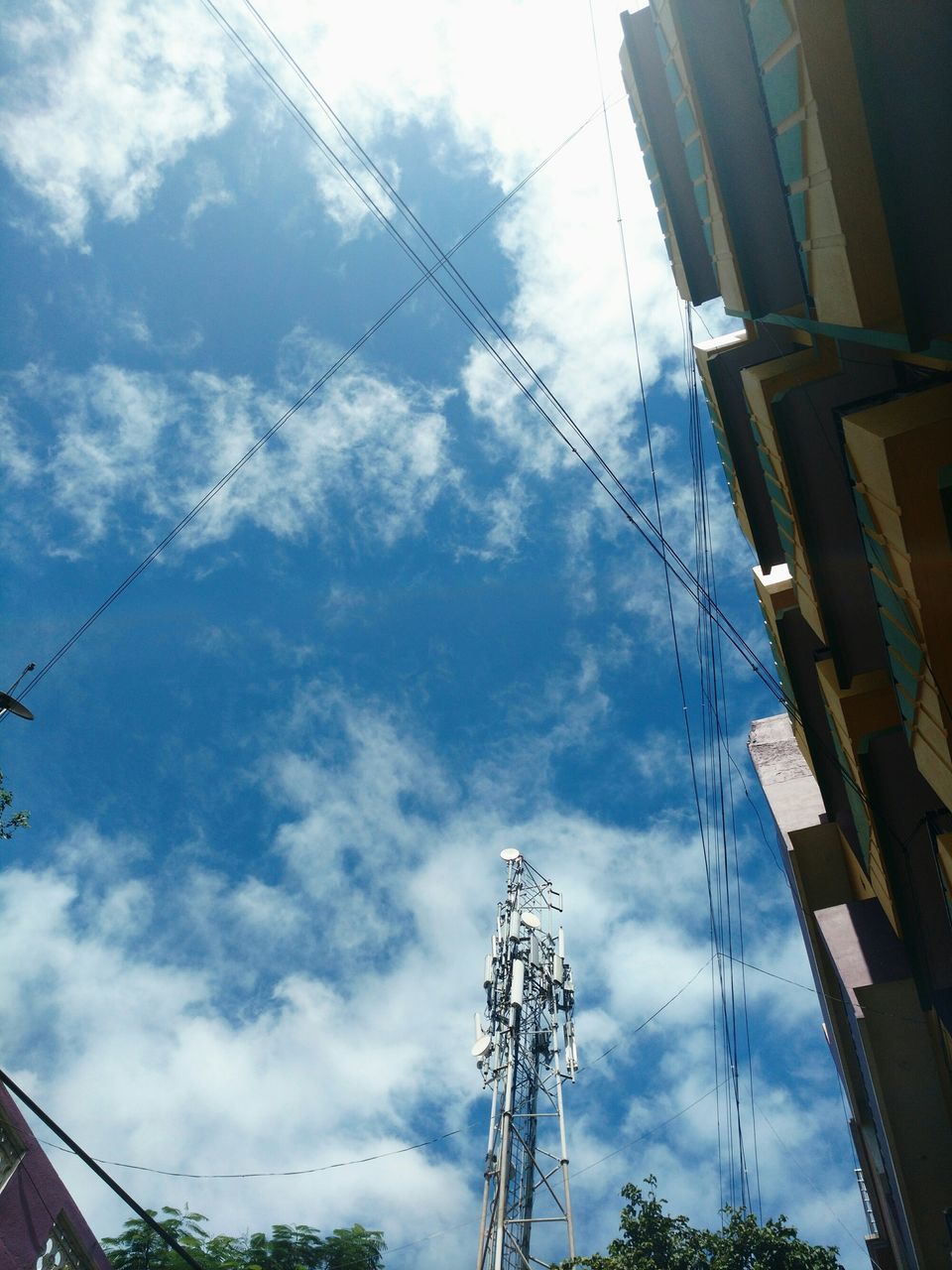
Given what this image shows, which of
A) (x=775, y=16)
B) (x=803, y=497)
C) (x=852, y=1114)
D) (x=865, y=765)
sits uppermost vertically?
(x=775, y=16)

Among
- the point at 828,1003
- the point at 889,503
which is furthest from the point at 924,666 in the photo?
the point at 828,1003

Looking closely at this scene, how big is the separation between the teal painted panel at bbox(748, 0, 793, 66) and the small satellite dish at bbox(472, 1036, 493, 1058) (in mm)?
25263

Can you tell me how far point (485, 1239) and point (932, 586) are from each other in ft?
69.8

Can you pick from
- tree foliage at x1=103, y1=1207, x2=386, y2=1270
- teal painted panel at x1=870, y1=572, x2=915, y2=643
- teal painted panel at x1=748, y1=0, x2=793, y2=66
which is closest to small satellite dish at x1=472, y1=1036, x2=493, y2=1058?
tree foliage at x1=103, y1=1207, x2=386, y2=1270

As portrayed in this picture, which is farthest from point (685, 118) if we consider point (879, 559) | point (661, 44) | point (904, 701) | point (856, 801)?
point (856, 801)

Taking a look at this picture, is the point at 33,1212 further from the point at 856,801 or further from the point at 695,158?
the point at 695,158

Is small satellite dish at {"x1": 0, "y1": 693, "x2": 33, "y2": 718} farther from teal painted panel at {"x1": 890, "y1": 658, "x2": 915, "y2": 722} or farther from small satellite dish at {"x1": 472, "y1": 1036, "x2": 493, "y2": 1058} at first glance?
small satellite dish at {"x1": 472, "y1": 1036, "x2": 493, "y2": 1058}

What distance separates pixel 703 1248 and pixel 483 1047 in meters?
8.97

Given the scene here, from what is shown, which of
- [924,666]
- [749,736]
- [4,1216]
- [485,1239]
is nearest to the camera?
[924,666]

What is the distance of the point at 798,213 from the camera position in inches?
286

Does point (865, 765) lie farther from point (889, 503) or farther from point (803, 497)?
point (889, 503)

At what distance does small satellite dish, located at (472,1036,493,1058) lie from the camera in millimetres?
23766

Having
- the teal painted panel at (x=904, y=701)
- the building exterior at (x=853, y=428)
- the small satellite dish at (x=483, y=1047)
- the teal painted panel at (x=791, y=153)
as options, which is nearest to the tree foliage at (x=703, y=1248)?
the building exterior at (x=853, y=428)

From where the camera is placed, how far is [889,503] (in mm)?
6129
